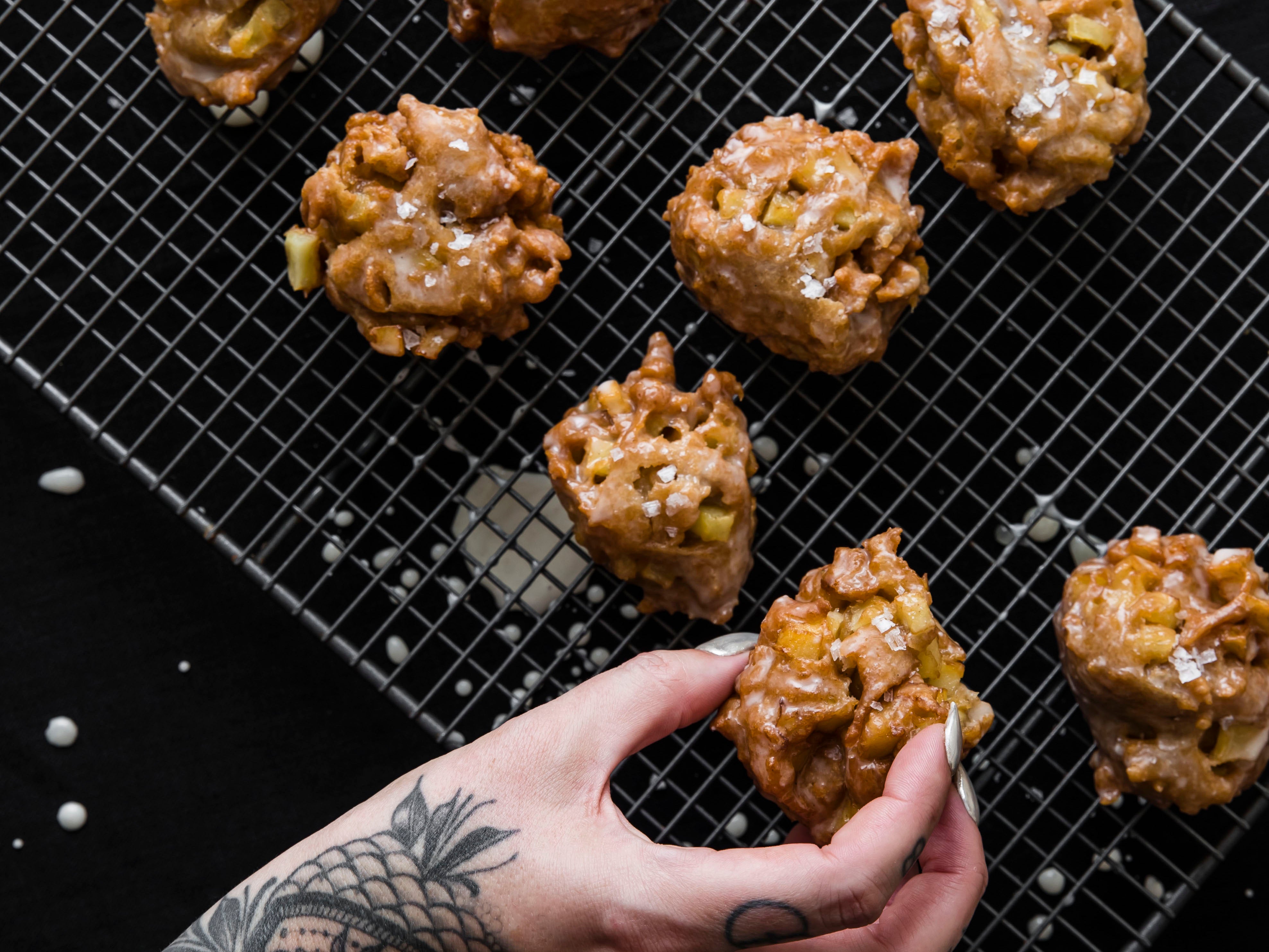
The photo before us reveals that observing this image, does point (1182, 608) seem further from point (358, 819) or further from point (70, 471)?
point (70, 471)

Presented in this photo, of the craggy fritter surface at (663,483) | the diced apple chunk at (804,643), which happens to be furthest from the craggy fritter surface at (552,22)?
the diced apple chunk at (804,643)

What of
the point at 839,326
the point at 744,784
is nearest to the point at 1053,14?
the point at 839,326

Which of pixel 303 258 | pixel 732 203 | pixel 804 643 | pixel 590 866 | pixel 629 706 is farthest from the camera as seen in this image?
pixel 303 258

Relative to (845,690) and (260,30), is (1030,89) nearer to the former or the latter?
(845,690)

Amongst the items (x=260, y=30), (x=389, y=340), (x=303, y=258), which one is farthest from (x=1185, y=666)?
(x=260, y=30)

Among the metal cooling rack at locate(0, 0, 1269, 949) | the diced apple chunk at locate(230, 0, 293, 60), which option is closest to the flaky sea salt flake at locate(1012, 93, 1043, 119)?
the metal cooling rack at locate(0, 0, 1269, 949)

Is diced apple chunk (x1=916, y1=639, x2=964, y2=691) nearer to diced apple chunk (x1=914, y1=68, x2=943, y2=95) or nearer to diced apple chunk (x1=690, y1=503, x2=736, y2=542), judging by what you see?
diced apple chunk (x1=690, y1=503, x2=736, y2=542)
